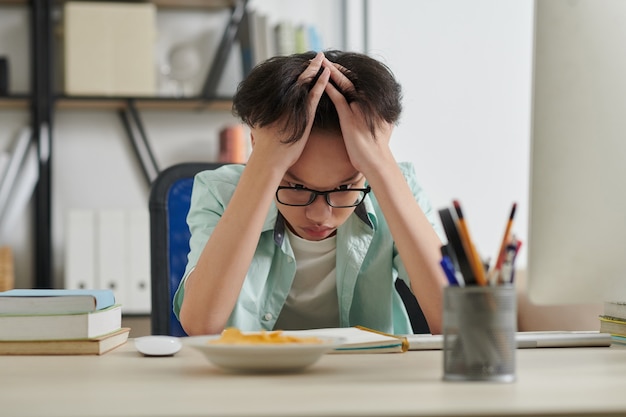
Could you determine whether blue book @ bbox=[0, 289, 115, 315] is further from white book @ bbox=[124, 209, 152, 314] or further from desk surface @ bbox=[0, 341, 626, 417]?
white book @ bbox=[124, 209, 152, 314]

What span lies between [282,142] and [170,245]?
0.47 metres

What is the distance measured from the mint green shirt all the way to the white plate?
1.91ft

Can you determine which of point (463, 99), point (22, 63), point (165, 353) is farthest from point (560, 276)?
point (22, 63)

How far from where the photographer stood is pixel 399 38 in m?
3.20

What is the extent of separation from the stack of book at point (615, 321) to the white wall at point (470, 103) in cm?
197

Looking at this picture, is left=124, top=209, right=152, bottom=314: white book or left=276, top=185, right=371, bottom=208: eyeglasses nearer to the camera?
left=276, top=185, right=371, bottom=208: eyeglasses

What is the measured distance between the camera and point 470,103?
10.5 ft

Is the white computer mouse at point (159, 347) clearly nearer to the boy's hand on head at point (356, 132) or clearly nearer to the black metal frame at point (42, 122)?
the boy's hand on head at point (356, 132)

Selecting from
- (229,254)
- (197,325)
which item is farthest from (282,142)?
(197,325)

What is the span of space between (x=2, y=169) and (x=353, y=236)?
1895 mm

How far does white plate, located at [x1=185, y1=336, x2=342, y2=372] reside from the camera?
81 cm

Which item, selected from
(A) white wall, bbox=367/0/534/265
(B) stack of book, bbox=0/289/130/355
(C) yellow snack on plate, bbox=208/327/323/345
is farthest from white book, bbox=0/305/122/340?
(A) white wall, bbox=367/0/534/265

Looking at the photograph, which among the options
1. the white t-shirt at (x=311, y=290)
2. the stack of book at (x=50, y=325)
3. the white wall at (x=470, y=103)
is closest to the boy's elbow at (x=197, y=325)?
the white t-shirt at (x=311, y=290)

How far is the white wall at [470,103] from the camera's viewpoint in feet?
10.5
